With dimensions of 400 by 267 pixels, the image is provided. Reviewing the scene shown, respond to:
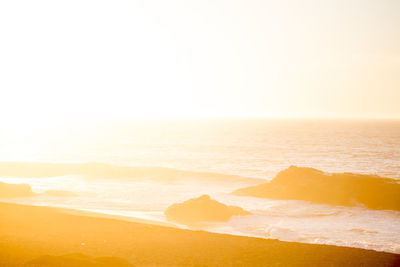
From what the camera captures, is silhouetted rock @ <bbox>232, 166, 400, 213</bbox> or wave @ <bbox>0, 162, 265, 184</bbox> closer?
silhouetted rock @ <bbox>232, 166, 400, 213</bbox>

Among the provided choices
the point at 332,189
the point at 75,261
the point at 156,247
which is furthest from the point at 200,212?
the point at 332,189

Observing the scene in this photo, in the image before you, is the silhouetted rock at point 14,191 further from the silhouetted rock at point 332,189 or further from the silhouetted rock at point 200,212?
the silhouetted rock at point 332,189

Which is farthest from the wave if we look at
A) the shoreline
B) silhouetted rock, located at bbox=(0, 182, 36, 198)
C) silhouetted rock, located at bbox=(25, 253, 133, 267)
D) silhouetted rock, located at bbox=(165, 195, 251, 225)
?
silhouetted rock, located at bbox=(25, 253, 133, 267)

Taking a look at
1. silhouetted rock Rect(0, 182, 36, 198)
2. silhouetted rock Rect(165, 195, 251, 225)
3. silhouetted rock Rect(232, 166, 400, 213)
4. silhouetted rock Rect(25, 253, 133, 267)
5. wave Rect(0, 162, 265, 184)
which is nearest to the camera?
silhouetted rock Rect(25, 253, 133, 267)

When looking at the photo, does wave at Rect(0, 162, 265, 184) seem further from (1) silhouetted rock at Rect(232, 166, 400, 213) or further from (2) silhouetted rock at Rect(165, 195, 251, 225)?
(2) silhouetted rock at Rect(165, 195, 251, 225)

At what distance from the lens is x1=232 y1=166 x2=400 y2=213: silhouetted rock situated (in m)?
31.4

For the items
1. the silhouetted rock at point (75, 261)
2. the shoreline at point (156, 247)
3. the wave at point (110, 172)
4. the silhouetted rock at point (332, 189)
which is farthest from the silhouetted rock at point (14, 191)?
the silhouetted rock at point (75, 261)

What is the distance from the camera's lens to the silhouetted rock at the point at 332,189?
31.4m

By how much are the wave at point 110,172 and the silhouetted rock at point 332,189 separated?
10.7m

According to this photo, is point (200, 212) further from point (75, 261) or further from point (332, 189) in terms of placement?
point (332, 189)

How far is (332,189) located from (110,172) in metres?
30.9

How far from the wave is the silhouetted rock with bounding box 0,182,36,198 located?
50.0ft

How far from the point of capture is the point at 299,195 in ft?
111

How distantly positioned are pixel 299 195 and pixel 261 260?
16.9m
